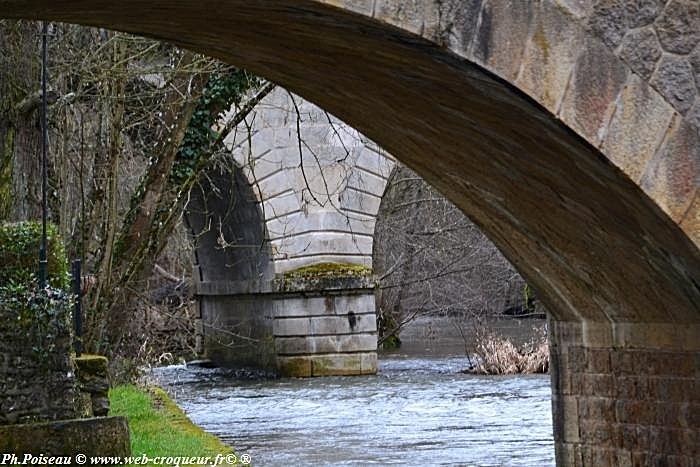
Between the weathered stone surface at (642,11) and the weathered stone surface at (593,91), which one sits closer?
the weathered stone surface at (593,91)

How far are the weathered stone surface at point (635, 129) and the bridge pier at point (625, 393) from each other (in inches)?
81.2

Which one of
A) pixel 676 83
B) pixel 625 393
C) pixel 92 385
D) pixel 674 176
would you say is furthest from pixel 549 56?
pixel 92 385

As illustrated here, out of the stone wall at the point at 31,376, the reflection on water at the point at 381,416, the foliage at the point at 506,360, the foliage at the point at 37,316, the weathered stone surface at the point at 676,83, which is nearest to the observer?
the weathered stone surface at the point at 676,83

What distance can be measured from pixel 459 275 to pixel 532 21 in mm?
23493

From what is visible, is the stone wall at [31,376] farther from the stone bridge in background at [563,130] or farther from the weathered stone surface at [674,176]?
the weathered stone surface at [674,176]

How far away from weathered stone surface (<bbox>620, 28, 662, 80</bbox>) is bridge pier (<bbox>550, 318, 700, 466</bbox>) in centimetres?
216

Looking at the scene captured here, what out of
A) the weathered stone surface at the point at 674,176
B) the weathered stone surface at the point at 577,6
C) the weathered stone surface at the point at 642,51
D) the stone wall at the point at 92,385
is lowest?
the stone wall at the point at 92,385

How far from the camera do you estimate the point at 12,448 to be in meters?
8.29

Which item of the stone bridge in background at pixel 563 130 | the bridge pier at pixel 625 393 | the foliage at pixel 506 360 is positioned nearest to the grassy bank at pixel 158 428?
the bridge pier at pixel 625 393

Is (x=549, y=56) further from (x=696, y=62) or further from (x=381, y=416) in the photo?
(x=381, y=416)

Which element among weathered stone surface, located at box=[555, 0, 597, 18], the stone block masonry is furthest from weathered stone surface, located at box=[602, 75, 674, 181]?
the stone block masonry

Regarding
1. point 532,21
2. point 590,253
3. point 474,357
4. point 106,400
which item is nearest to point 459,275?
point 474,357

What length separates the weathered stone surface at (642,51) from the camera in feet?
18.5

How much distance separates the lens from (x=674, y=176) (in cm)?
561
